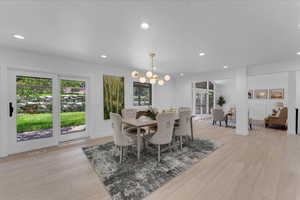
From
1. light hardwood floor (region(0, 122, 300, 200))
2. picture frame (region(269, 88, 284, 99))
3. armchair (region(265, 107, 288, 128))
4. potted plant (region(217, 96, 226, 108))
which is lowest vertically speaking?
light hardwood floor (region(0, 122, 300, 200))

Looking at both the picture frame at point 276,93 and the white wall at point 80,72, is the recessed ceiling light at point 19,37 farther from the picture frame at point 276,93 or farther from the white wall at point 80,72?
the picture frame at point 276,93

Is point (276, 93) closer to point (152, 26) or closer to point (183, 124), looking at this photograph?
point (183, 124)

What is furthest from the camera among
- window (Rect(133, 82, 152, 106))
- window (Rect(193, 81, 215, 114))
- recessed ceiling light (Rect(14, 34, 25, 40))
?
window (Rect(193, 81, 215, 114))

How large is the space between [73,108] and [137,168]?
3032 mm

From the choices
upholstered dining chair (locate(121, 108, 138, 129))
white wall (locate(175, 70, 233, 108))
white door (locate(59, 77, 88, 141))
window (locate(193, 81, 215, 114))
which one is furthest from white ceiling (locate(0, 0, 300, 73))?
window (locate(193, 81, 215, 114))

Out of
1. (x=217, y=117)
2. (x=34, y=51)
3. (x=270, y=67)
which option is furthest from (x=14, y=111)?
(x=270, y=67)

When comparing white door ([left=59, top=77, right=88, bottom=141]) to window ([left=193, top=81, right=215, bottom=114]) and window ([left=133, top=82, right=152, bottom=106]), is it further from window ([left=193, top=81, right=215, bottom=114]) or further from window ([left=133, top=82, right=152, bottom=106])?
window ([left=193, top=81, right=215, bottom=114])

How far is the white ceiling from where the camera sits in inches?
66.4

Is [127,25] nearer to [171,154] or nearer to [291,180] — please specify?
[171,154]

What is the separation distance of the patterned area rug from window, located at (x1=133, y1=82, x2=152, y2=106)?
2601mm

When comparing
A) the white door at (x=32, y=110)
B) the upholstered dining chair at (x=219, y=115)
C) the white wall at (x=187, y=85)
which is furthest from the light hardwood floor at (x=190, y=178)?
the white wall at (x=187, y=85)

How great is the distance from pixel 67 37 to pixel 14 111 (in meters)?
2.40

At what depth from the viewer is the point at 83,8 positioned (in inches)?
67.9

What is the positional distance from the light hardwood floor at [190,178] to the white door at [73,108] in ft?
3.14
